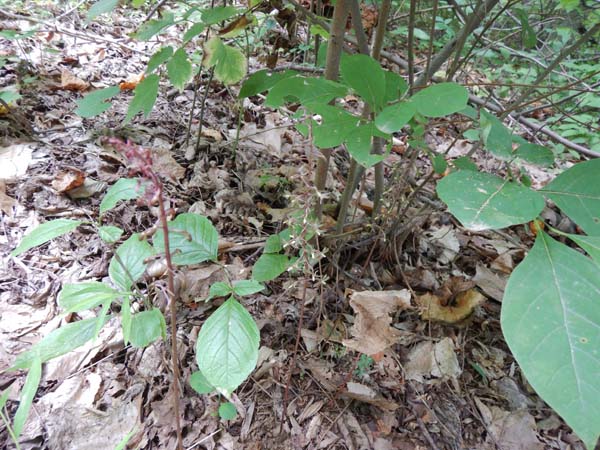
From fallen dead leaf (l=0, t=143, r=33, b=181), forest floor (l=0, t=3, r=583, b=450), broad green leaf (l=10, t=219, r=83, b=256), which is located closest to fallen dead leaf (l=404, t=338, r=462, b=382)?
forest floor (l=0, t=3, r=583, b=450)

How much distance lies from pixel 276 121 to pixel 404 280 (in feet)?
5.07

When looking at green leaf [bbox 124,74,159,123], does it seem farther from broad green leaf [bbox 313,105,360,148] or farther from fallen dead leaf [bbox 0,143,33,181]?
fallen dead leaf [bbox 0,143,33,181]

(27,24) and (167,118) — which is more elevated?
(27,24)

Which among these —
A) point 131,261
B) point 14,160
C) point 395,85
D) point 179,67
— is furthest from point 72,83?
point 395,85

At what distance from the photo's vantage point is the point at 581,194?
0.81m

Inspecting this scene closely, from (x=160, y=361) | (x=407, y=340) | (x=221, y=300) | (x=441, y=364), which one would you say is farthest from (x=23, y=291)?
(x=441, y=364)

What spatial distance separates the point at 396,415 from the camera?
1.43 meters

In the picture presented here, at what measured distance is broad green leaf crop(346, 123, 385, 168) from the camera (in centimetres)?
81

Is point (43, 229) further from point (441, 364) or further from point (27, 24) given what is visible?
point (27, 24)

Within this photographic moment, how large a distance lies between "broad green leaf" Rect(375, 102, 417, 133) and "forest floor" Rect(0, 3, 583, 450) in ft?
0.79

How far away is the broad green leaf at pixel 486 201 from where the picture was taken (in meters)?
0.70

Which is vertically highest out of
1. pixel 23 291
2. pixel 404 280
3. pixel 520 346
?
pixel 520 346

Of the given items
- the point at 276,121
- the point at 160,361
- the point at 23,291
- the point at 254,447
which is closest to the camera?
the point at 254,447

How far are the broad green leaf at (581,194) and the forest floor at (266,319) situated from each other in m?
0.49
